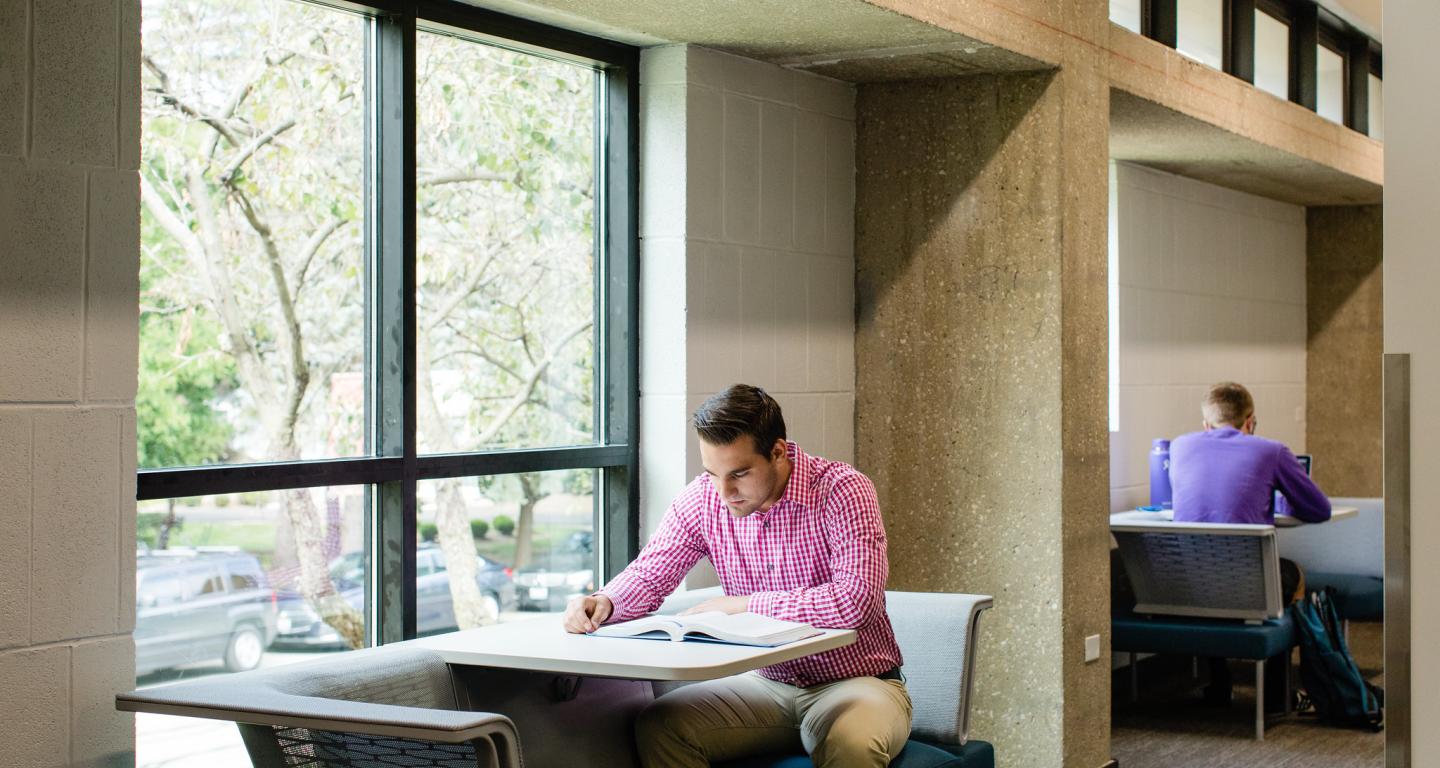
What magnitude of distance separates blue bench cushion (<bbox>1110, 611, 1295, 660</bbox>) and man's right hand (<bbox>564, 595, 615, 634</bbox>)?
282 cm

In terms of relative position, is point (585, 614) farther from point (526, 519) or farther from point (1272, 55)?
point (1272, 55)

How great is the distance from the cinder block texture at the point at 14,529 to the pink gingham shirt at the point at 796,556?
1276mm

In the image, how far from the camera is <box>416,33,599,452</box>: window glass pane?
12.7 feet

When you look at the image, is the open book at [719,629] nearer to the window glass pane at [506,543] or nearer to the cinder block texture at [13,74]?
the window glass pane at [506,543]

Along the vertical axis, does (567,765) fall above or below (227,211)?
below

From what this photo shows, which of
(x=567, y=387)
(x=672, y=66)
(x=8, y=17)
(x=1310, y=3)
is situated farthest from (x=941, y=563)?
(x=1310, y=3)

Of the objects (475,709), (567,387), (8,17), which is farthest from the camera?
(567,387)

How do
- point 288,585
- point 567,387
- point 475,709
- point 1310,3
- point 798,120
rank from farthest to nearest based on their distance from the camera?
point 1310,3, point 798,120, point 567,387, point 288,585, point 475,709

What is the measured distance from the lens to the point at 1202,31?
6094 millimetres

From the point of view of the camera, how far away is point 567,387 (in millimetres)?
4289


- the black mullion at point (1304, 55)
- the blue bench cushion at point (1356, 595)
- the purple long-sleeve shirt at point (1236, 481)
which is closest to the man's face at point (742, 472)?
the purple long-sleeve shirt at point (1236, 481)

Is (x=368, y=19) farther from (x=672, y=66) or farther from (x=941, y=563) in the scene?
(x=941, y=563)

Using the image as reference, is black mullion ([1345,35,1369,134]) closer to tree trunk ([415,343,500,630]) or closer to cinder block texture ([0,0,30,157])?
tree trunk ([415,343,500,630])

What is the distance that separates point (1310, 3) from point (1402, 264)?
5.61 meters
